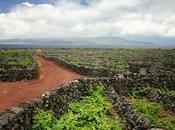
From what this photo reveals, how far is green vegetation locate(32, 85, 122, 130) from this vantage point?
621 inches

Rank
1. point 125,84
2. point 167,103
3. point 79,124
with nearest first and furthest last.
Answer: point 79,124 → point 167,103 → point 125,84

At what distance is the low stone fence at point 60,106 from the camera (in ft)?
44.4

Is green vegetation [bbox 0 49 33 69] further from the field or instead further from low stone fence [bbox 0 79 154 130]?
low stone fence [bbox 0 79 154 130]

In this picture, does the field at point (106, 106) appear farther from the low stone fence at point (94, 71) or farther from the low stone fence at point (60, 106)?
the low stone fence at point (94, 71)

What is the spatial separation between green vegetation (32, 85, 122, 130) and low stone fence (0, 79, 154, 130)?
45 centimetres

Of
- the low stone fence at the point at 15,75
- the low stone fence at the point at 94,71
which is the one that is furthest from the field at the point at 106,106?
the low stone fence at the point at 15,75

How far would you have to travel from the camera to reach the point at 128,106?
21.0 meters

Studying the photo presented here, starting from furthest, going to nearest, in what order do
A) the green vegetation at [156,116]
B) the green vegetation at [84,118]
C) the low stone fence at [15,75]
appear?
the low stone fence at [15,75], the green vegetation at [156,116], the green vegetation at [84,118]

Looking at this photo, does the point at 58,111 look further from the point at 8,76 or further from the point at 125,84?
the point at 8,76

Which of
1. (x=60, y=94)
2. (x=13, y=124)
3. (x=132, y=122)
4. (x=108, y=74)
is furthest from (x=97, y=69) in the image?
(x=13, y=124)

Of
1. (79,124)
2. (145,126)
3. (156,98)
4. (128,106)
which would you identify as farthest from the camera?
(156,98)

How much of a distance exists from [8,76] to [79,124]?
69.3ft

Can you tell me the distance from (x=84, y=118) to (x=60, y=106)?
1.94 m

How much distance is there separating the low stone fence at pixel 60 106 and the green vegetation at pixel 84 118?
452mm
